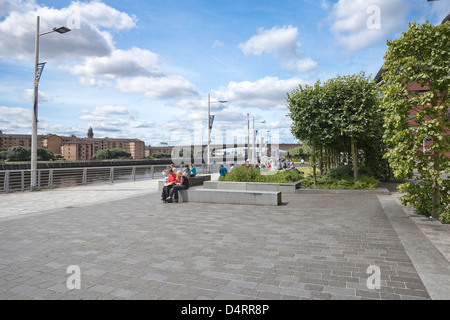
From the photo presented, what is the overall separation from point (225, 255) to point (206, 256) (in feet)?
1.09

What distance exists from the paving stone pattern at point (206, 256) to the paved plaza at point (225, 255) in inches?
0.6

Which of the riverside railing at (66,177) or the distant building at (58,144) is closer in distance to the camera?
the riverside railing at (66,177)

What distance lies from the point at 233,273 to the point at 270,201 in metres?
6.59

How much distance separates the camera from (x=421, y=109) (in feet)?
25.3

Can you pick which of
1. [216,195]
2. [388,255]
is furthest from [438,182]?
[216,195]

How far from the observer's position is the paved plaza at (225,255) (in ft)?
12.2

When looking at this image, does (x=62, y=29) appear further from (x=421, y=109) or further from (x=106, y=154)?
(x=106, y=154)

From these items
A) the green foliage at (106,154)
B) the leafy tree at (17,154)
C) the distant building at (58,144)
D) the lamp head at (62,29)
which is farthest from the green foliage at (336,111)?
the distant building at (58,144)

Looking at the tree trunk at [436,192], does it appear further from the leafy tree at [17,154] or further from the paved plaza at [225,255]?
the leafy tree at [17,154]

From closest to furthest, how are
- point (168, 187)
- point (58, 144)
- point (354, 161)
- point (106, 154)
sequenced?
point (168, 187)
point (354, 161)
point (106, 154)
point (58, 144)

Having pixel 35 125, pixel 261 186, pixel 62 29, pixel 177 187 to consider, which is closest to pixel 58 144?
pixel 35 125

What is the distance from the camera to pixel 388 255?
4.98 m

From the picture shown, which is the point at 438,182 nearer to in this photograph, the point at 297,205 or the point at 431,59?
the point at 431,59

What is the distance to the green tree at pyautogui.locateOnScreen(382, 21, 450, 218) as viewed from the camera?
7.23 m
